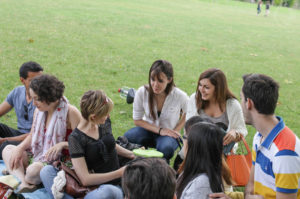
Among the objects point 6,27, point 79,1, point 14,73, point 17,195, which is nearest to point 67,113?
point 17,195

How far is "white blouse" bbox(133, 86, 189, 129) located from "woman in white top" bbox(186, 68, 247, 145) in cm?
37

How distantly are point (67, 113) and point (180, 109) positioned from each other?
155 centimetres

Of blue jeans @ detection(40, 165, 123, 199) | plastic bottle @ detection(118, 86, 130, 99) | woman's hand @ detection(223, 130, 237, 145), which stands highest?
woman's hand @ detection(223, 130, 237, 145)

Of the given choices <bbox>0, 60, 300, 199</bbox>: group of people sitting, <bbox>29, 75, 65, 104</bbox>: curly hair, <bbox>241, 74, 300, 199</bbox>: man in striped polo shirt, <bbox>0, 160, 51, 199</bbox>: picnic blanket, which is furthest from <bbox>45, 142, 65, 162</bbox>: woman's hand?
<bbox>241, 74, 300, 199</bbox>: man in striped polo shirt

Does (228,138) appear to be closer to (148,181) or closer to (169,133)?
(169,133)

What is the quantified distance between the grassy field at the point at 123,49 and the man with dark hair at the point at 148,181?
3.45 m

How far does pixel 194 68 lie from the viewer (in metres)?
9.48

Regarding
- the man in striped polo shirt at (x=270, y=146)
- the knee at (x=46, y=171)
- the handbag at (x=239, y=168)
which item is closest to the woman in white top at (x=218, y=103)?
the handbag at (x=239, y=168)

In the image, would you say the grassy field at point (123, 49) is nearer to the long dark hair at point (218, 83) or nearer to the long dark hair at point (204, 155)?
the long dark hair at point (218, 83)

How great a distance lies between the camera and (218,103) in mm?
4125

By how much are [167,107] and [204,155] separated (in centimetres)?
187

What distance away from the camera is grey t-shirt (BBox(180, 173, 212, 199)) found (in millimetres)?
2584

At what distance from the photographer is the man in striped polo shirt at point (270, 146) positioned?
2.47 meters

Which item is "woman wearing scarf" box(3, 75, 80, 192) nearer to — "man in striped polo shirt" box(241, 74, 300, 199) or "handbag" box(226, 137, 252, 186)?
"handbag" box(226, 137, 252, 186)
